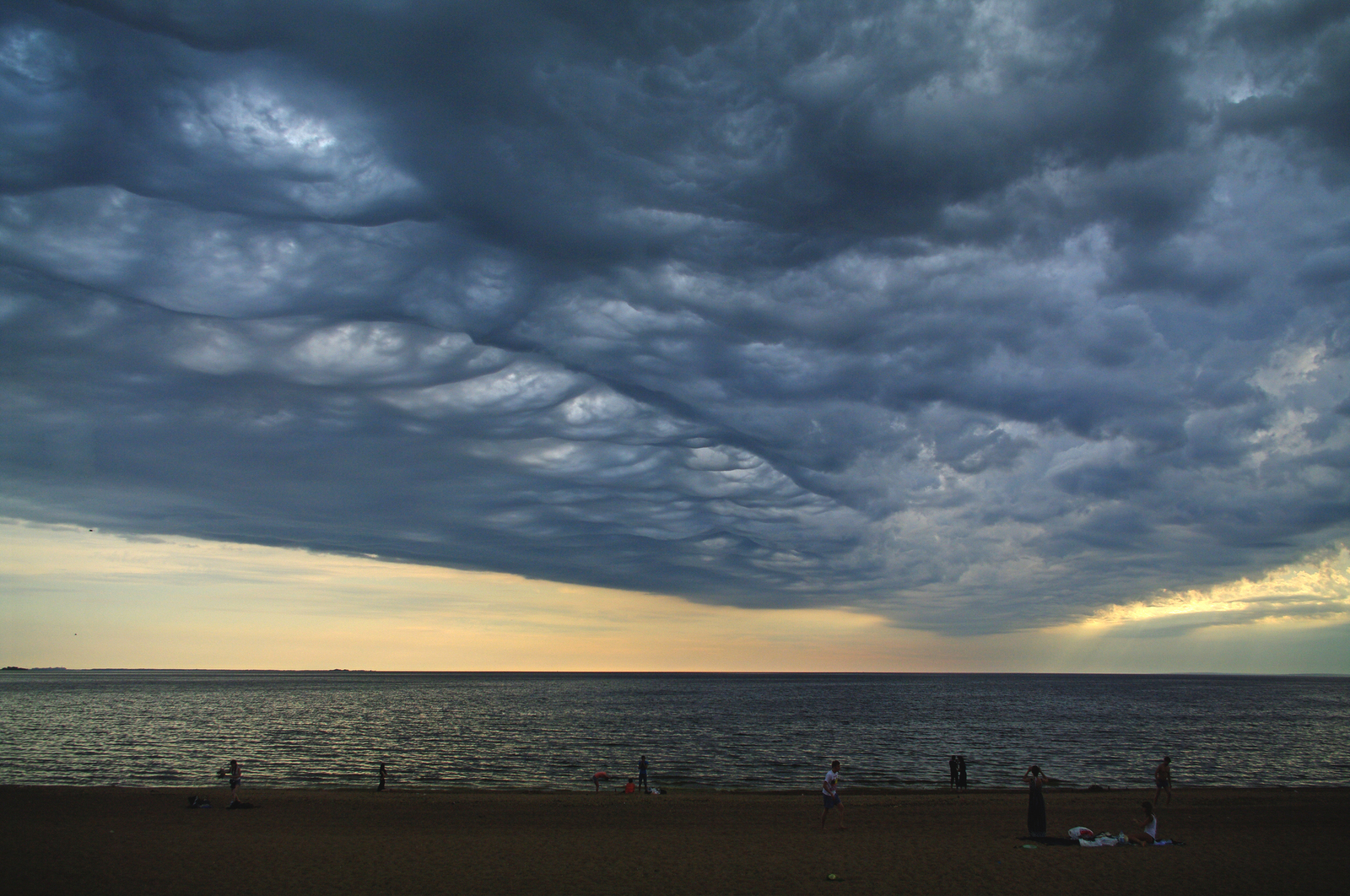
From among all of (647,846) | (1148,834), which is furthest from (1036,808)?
(647,846)

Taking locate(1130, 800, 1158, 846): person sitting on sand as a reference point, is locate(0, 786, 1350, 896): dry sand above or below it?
below

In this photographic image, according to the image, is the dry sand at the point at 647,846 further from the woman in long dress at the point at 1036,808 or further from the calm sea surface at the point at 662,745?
the calm sea surface at the point at 662,745

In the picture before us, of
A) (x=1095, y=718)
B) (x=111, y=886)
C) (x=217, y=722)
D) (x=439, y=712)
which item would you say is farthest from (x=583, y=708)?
(x=111, y=886)

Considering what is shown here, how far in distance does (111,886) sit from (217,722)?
258 ft

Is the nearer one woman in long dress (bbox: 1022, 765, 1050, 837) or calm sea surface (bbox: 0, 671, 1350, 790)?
woman in long dress (bbox: 1022, 765, 1050, 837)

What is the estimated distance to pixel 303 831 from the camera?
89.5ft

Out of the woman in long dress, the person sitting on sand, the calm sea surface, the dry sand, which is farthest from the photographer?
the calm sea surface

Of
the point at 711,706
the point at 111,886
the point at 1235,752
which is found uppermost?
the point at 111,886

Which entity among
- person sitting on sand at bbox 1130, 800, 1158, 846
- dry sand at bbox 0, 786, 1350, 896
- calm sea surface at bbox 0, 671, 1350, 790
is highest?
person sitting on sand at bbox 1130, 800, 1158, 846

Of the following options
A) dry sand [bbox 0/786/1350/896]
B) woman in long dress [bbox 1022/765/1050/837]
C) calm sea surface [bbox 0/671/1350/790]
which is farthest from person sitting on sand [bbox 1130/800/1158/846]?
calm sea surface [bbox 0/671/1350/790]

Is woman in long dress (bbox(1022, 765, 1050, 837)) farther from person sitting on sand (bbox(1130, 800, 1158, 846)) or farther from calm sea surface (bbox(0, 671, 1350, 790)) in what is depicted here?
calm sea surface (bbox(0, 671, 1350, 790))

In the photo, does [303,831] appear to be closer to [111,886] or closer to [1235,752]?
[111,886]

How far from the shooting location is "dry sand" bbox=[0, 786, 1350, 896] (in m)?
19.9

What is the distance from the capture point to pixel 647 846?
2477cm
